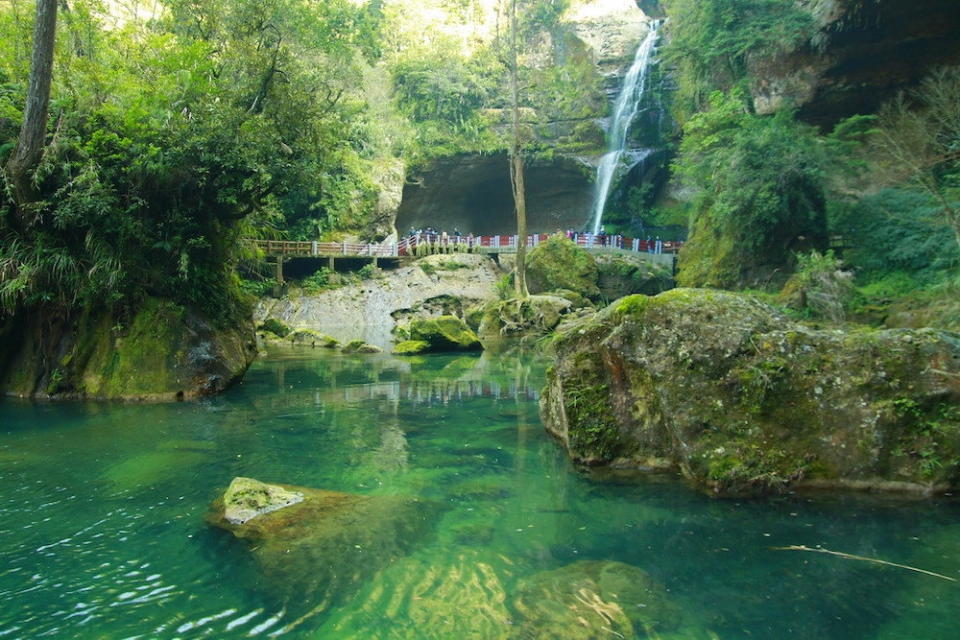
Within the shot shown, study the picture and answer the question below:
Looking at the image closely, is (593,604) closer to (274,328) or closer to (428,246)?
(274,328)

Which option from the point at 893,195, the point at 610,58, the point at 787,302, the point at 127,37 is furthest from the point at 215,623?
the point at 610,58

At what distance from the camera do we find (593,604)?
3.42 meters

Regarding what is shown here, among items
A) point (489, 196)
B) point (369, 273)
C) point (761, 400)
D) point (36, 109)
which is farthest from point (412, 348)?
point (489, 196)

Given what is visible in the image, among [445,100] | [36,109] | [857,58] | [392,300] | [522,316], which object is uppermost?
[445,100]

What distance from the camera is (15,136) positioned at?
31.9 feet

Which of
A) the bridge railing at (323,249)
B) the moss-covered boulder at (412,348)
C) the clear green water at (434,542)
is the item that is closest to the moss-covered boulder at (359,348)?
the moss-covered boulder at (412,348)

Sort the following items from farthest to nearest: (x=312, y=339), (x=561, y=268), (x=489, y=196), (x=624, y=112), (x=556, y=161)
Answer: (x=489, y=196) < (x=556, y=161) < (x=624, y=112) < (x=561, y=268) < (x=312, y=339)

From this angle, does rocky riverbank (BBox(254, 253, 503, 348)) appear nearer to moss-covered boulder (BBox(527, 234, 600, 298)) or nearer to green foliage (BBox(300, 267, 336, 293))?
green foliage (BBox(300, 267, 336, 293))

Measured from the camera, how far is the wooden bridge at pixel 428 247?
28625 mm

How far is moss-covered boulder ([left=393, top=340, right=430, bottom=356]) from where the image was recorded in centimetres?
1752

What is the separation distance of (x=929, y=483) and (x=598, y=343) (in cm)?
305

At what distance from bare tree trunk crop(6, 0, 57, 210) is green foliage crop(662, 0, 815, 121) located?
66.2ft

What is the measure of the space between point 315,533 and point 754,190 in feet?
58.4

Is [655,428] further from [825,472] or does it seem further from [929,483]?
[929,483]
